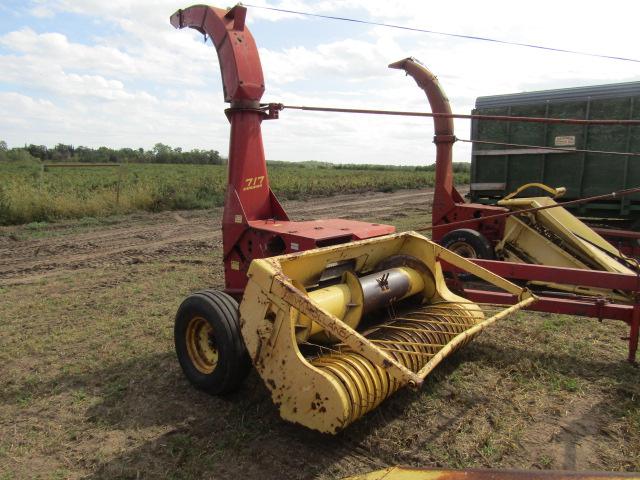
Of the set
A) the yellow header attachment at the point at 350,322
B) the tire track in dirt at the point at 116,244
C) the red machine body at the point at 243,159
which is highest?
the red machine body at the point at 243,159

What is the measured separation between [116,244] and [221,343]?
8071mm

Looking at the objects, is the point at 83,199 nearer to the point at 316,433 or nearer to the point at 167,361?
the point at 167,361

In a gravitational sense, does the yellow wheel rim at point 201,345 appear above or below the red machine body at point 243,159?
below

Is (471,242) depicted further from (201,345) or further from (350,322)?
(201,345)

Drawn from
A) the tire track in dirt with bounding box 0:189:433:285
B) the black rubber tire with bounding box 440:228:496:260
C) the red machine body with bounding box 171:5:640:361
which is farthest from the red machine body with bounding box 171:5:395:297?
the tire track in dirt with bounding box 0:189:433:285

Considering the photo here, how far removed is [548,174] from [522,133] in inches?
35.6

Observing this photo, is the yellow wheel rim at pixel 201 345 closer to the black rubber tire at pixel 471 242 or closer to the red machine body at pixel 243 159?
the red machine body at pixel 243 159

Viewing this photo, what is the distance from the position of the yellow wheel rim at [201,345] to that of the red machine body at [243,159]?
3.33 feet

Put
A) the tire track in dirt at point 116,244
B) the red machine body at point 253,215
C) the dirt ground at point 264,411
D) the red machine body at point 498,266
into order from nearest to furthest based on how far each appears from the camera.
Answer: the dirt ground at point 264,411
the red machine body at point 498,266
the red machine body at point 253,215
the tire track in dirt at point 116,244

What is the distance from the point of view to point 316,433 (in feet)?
11.0

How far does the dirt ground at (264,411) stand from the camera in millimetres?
3094

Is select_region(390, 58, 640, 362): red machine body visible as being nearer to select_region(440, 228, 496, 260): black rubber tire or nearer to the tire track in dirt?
select_region(440, 228, 496, 260): black rubber tire

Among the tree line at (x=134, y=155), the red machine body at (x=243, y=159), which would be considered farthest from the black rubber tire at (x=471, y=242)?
the tree line at (x=134, y=155)

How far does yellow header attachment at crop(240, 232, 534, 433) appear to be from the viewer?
9.71 ft
